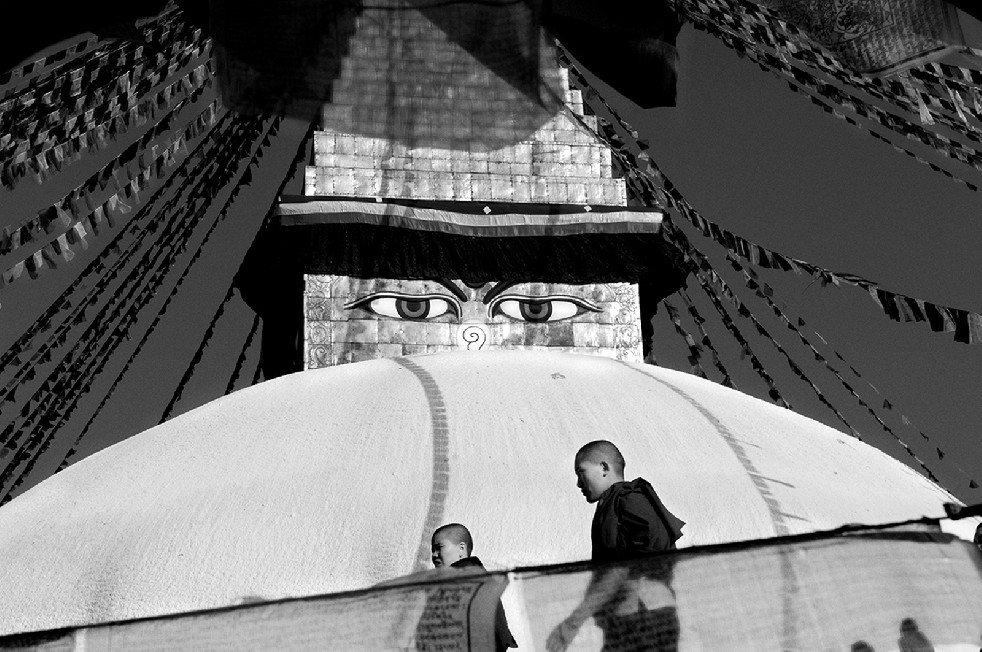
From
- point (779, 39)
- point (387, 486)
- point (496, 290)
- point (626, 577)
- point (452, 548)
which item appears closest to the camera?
point (626, 577)

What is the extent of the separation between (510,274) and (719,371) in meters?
2.50

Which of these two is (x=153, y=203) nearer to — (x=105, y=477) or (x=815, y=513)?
(x=105, y=477)

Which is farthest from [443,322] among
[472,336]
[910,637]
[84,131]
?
[910,637]

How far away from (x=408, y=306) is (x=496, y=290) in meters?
0.83

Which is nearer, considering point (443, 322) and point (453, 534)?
point (453, 534)

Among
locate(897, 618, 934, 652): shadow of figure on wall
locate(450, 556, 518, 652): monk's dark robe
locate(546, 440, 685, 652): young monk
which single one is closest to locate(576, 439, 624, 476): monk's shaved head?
locate(546, 440, 685, 652): young monk

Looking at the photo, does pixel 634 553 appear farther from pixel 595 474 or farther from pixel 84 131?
pixel 84 131

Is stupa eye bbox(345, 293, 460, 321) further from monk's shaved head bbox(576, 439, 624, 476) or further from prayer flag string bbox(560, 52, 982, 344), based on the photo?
monk's shaved head bbox(576, 439, 624, 476)

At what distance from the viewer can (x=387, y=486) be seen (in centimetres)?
733

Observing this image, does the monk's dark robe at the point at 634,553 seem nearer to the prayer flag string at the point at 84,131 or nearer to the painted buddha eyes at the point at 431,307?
the prayer flag string at the point at 84,131

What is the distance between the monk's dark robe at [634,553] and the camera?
13.5 ft

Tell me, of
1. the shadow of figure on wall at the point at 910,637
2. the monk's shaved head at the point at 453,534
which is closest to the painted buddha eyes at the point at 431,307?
the monk's shaved head at the point at 453,534

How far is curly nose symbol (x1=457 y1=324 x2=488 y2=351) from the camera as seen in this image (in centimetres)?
1192

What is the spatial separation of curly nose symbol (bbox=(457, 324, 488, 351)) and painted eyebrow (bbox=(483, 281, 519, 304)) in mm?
288
